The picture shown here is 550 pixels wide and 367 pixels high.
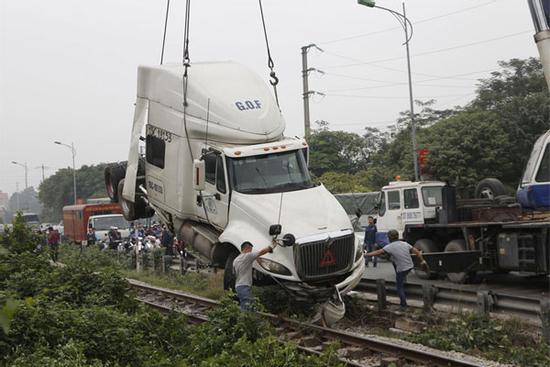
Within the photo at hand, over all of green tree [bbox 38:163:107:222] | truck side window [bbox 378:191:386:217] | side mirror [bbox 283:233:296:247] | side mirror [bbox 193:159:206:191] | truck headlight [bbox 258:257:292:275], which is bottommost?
truck headlight [bbox 258:257:292:275]

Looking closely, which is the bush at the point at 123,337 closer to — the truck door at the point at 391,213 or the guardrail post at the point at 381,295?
the guardrail post at the point at 381,295

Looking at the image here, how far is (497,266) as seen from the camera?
48.6ft

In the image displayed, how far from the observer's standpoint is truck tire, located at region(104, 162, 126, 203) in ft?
54.1

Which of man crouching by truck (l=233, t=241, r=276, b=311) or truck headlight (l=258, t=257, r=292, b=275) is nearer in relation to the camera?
man crouching by truck (l=233, t=241, r=276, b=311)

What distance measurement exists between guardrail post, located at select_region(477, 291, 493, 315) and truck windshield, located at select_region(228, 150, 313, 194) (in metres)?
3.53

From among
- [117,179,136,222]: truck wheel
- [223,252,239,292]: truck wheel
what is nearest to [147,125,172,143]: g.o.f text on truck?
[117,179,136,222]: truck wheel

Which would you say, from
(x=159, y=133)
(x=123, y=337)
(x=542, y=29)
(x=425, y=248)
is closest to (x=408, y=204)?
(x=425, y=248)

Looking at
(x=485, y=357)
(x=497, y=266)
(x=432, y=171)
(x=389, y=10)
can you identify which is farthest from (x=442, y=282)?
(x=432, y=171)

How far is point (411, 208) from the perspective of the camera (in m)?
18.4

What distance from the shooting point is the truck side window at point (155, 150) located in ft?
45.2

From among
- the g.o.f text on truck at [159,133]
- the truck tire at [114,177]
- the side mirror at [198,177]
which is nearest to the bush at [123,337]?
the side mirror at [198,177]

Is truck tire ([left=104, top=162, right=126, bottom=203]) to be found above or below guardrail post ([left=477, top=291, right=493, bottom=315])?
above

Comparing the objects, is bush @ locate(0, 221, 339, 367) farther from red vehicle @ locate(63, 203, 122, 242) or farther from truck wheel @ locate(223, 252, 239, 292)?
red vehicle @ locate(63, 203, 122, 242)

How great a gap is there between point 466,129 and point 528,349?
25351 millimetres
